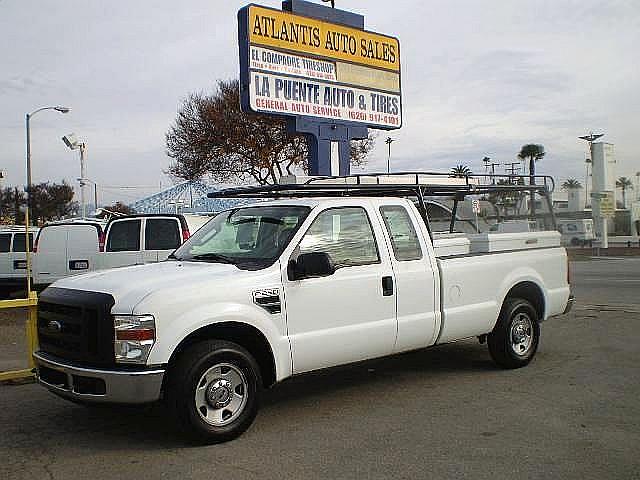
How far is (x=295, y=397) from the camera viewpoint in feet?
22.9

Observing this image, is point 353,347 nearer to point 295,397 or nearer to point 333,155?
point 295,397

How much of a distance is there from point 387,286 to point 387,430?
1.38 metres

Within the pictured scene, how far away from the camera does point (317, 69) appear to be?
50.2ft

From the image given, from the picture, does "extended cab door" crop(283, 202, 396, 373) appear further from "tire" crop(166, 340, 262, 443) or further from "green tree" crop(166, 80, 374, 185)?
"green tree" crop(166, 80, 374, 185)

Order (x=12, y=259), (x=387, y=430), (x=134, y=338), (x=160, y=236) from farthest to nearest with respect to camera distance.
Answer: (x=12, y=259) → (x=160, y=236) → (x=387, y=430) → (x=134, y=338)

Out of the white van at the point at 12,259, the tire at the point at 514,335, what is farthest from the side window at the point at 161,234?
the tire at the point at 514,335

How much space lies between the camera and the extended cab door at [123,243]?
14391 mm

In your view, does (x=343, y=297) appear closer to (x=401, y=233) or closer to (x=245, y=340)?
(x=245, y=340)

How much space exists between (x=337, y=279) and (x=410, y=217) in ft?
4.30

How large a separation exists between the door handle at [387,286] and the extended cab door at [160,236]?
28.2 ft

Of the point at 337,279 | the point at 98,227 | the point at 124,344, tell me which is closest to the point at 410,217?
the point at 337,279

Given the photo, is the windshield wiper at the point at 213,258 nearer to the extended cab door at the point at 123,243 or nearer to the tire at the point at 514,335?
the tire at the point at 514,335

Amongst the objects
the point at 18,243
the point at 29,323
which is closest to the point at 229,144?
the point at 18,243

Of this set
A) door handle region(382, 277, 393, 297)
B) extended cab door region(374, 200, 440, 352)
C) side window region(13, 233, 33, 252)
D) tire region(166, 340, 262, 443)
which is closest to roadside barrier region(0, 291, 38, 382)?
tire region(166, 340, 262, 443)
